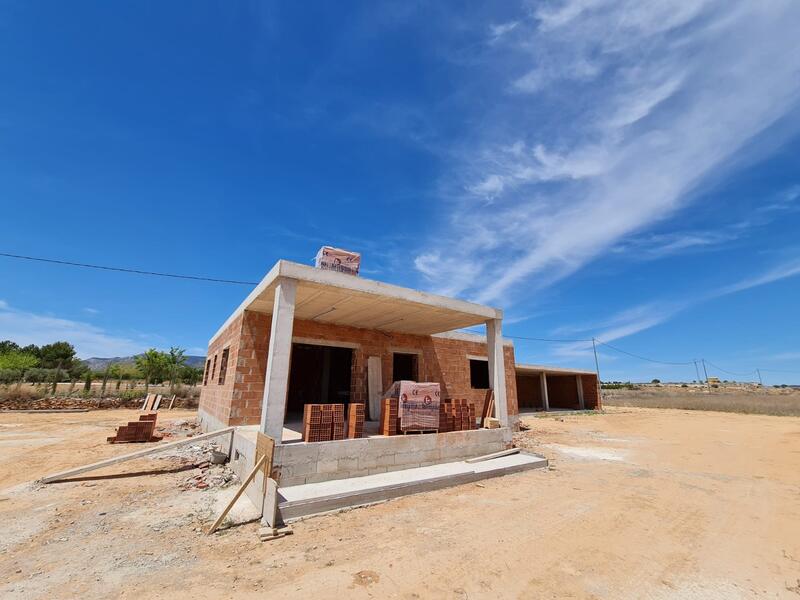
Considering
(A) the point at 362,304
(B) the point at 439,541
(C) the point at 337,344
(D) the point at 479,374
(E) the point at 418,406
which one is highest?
(A) the point at 362,304

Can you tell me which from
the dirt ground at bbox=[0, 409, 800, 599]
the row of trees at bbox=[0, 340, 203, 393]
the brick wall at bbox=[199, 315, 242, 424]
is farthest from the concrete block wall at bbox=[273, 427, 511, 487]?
the row of trees at bbox=[0, 340, 203, 393]

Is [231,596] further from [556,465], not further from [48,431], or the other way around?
[48,431]

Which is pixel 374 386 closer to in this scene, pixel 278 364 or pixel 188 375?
pixel 278 364

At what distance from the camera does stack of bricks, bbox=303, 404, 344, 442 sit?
19.5 ft

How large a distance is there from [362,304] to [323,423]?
2.91 m

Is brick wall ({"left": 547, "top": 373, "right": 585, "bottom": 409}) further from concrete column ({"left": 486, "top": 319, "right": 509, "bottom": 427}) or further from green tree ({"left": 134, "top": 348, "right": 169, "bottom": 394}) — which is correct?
green tree ({"left": 134, "top": 348, "right": 169, "bottom": 394})

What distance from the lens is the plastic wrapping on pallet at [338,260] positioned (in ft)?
24.8

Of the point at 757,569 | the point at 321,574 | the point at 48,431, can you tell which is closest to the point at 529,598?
the point at 321,574

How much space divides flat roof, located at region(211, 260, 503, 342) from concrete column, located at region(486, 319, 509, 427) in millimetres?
320

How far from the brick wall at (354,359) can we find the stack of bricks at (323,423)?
3.25 metres

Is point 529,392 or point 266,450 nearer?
point 266,450

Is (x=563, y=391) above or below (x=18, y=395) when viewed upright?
above

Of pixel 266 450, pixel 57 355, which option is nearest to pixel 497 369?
pixel 266 450

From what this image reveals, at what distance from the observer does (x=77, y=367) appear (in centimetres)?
3884
